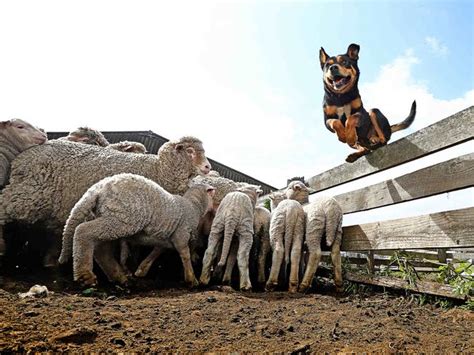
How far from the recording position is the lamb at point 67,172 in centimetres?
378

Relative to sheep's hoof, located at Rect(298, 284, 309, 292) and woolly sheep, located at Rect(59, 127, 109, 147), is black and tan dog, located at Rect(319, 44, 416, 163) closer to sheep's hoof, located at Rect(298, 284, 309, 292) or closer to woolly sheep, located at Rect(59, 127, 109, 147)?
sheep's hoof, located at Rect(298, 284, 309, 292)

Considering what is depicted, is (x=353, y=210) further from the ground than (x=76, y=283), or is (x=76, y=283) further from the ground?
(x=353, y=210)

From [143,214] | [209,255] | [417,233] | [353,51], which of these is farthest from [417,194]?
[143,214]

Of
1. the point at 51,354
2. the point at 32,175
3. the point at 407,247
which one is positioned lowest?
the point at 51,354

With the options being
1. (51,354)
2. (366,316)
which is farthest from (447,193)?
(51,354)

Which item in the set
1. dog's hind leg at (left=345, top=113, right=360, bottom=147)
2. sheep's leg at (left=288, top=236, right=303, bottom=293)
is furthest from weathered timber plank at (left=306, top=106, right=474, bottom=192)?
sheep's leg at (left=288, top=236, right=303, bottom=293)

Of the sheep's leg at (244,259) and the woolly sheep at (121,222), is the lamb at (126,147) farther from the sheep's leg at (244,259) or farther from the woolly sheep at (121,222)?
the sheep's leg at (244,259)

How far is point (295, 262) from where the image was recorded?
154 inches

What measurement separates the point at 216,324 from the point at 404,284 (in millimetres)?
2267

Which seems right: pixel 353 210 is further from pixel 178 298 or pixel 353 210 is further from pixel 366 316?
pixel 178 298

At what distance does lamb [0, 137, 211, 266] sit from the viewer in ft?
12.4

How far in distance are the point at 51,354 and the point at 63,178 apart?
9.48 ft

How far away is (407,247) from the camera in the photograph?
11.5 ft

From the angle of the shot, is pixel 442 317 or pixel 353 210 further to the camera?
pixel 353 210
